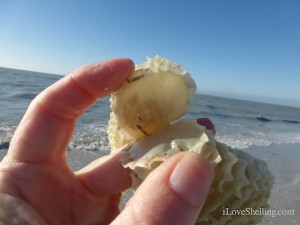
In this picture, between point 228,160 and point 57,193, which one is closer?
point 228,160

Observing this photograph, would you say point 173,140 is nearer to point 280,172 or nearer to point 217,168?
point 217,168

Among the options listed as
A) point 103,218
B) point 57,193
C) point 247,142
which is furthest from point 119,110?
point 247,142

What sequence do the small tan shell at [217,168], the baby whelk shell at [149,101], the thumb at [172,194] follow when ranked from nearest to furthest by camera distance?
1. the thumb at [172,194]
2. the small tan shell at [217,168]
3. the baby whelk shell at [149,101]

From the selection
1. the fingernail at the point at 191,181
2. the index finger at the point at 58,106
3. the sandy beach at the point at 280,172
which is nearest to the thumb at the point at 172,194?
the fingernail at the point at 191,181

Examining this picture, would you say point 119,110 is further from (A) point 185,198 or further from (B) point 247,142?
(B) point 247,142

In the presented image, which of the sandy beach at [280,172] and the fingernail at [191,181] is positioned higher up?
the fingernail at [191,181]

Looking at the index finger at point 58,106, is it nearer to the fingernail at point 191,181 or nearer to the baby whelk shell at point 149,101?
the baby whelk shell at point 149,101

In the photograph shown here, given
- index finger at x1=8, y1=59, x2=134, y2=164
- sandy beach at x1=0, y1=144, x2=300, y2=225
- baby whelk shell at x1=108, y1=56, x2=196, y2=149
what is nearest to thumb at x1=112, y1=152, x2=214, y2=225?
→ baby whelk shell at x1=108, y1=56, x2=196, y2=149

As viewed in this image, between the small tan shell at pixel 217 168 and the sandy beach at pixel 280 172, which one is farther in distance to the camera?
the sandy beach at pixel 280 172
